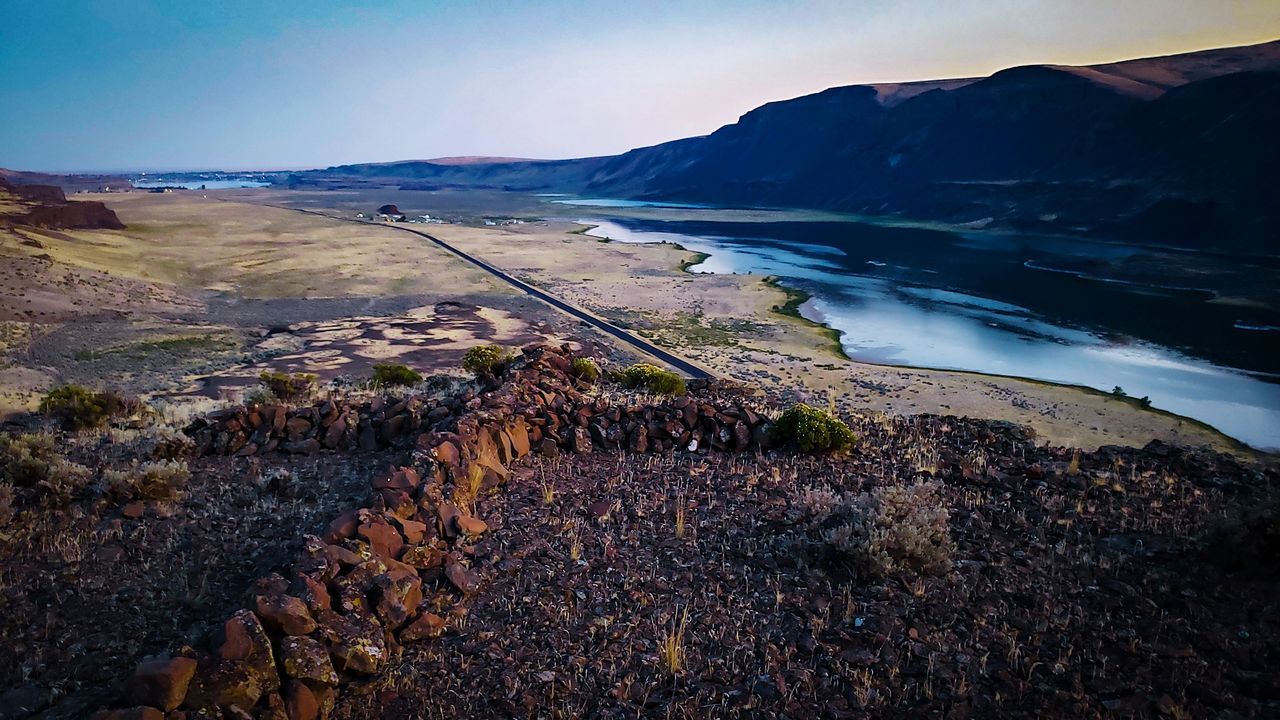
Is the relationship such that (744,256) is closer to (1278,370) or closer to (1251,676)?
(1278,370)

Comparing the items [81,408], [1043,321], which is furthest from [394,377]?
[1043,321]

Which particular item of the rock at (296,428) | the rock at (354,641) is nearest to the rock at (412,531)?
the rock at (354,641)

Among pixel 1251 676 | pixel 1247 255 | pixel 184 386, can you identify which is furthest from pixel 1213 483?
pixel 1247 255

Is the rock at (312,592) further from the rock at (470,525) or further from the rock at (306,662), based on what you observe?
the rock at (470,525)

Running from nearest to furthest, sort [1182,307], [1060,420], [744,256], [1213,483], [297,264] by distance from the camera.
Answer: [1213,483]
[1060,420]
[1182,307]
[297,264]
[744,256]

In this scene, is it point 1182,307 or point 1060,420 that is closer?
point 1060,420

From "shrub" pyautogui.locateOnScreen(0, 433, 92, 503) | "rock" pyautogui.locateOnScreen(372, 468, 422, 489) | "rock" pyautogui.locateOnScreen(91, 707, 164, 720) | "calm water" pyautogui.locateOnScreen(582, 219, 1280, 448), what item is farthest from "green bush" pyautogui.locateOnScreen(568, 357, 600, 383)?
"calm water" pyautogui.locateOnScreen(582, 219, 1280, 448)

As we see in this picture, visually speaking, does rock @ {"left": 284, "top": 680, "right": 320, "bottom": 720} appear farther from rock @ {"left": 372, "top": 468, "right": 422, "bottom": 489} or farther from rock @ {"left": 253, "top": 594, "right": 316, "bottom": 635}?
rock @ {"left": 372, "top": 468, "right": 422, "bottom": 489}
